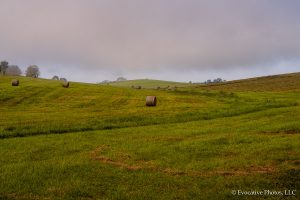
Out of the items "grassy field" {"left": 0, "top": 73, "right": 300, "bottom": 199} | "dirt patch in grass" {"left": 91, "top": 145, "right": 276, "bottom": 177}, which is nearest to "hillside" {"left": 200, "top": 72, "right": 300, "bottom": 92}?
"grassy field" {"left": 0, "top": 73, "right": 300, "bottom": 199}

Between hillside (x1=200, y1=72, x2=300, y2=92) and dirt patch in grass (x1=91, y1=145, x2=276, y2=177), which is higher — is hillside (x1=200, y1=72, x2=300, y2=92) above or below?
above

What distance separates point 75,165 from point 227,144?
25.9 feet

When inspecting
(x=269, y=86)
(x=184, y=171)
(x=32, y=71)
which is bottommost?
(x=184, y=171)

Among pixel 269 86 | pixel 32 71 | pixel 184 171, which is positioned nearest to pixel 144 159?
pixel 184 171

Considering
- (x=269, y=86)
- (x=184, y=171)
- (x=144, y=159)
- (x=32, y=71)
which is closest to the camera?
(x=184, y=171)

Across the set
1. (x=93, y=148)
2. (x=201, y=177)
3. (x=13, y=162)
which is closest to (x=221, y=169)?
(x=201, y=177)

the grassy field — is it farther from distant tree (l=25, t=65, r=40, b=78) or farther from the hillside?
distant tree (l=25, t=65, r=40, b=78)

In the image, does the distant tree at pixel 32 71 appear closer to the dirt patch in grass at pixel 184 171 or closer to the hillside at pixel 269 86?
the hillside at pixel 269 86

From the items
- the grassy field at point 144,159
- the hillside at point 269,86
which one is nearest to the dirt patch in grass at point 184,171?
the grassy field at point 144,159

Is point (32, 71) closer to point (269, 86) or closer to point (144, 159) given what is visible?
point (269, 86)

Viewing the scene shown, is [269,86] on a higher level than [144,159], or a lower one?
higher

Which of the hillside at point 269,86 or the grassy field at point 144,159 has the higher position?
the hillside at point 269,86

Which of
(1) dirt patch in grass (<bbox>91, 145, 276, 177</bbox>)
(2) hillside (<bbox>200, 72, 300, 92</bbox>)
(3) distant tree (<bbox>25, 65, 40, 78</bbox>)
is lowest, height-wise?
(1) dirt patch in grass (<bbox>91, 145, 276, 177</bbox>)

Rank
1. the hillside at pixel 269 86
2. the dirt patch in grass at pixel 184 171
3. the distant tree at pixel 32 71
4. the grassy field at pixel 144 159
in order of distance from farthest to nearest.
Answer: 1. the distant tree at pixel 32 71
2. the hillside at pixel 269 86
3. the dirt patch in grass at pixel 184 171
4. the grassy field at pixel 144 159
